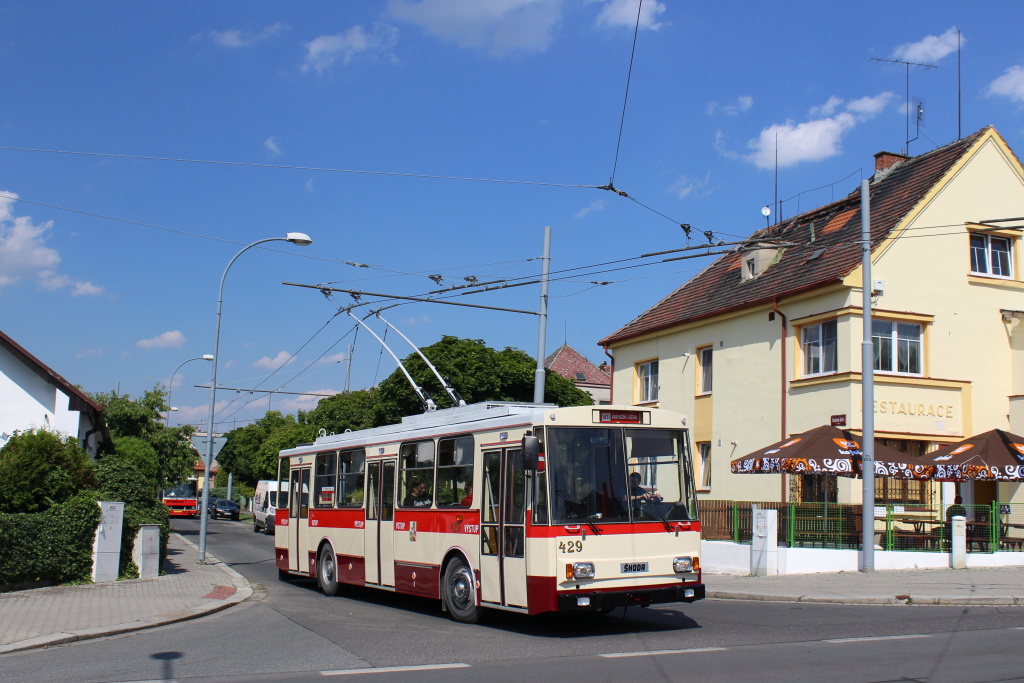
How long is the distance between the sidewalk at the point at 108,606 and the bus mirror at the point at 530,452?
567 cm

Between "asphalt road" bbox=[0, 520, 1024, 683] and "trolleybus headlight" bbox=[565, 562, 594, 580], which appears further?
"trolleybus headlight" bbox=[565, 562, 594, 580]

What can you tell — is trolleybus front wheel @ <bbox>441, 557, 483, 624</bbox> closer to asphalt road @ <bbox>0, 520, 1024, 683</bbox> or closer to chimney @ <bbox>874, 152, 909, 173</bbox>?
asphalt road @ <bbox>0, 520, 1024, 683</bbox>

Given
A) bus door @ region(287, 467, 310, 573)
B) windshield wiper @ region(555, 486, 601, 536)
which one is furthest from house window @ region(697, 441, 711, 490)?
windshield wiper @ region(555, 486, 601, 536)

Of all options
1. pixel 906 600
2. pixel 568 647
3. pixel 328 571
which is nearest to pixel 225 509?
pixel 328 571

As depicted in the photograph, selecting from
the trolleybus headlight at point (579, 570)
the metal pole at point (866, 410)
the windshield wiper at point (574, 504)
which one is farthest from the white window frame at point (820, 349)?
the trolleybus headlight at point (579, 570)

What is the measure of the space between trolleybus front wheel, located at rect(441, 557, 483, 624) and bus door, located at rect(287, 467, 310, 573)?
624 centimetres

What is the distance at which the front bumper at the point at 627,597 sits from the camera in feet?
36.1

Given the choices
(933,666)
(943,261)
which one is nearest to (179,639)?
(933,666)

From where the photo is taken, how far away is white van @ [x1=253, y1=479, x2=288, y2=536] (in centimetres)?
4217

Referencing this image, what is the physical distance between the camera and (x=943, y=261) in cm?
2448

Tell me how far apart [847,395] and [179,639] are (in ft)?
53.5

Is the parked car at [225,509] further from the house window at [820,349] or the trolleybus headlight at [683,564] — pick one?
the trolleybus headlight at [683,564]

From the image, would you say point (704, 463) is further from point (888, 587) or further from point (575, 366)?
point (575, 366)

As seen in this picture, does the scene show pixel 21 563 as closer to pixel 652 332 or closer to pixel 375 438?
pixel 375 438
